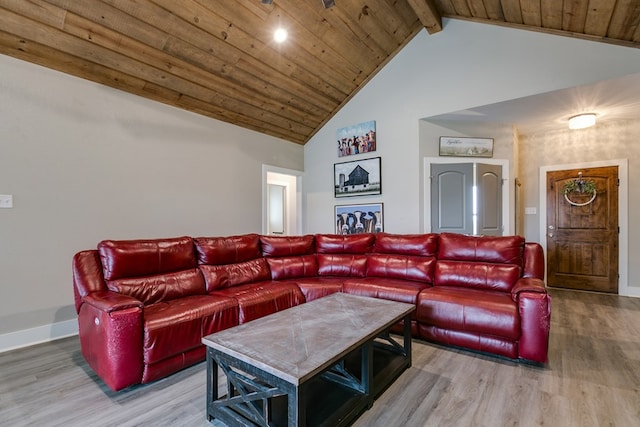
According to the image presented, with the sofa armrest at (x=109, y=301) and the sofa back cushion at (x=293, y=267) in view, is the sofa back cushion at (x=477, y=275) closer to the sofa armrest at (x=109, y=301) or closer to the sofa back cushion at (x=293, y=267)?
the sofa back cushion at (x=293, y=267)

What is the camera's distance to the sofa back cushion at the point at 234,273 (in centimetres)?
307

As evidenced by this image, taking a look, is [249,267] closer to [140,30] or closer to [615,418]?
[140,30]

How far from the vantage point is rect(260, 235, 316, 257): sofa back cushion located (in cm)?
378

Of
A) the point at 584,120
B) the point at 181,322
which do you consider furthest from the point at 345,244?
the point at 584,120

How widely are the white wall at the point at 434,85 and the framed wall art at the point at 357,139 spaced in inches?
4.1

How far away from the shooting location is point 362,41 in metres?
4.23

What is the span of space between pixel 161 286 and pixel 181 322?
594 millimetres

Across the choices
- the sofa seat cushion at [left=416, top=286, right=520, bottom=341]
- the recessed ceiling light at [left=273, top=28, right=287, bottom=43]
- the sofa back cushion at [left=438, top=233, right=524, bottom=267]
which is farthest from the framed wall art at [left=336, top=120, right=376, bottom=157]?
the sofa seat cushion at [left=416, top=286, right=520, bottom=341]

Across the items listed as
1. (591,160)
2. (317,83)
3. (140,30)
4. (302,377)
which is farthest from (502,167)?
(140,30)

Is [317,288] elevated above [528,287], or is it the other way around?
[528,287]

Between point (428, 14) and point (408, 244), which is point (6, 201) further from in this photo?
point (428, 14)

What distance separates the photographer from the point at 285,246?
384cm

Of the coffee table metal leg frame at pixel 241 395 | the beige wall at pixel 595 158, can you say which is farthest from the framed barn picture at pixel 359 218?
the coffee table metal leg frame at pixel 241 395

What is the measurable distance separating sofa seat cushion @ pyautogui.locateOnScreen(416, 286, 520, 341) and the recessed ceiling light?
10.7ft
